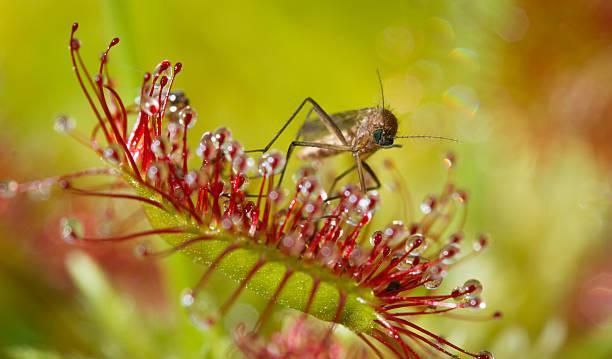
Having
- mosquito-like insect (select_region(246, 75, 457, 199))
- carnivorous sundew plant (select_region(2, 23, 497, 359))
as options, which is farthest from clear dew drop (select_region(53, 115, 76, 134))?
mosquito-like insect (select_region(246, 75, 457, 199))

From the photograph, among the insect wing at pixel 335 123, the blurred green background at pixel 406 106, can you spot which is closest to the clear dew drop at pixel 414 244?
the insect wing at pixel 335 123

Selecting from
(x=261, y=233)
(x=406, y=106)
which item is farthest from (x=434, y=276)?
(x=406, y=106)

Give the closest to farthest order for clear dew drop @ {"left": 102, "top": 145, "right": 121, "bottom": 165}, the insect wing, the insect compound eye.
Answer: clear dew drop @ {"left": 102, "top": 145, "right": 121, "bottom": 165} → the insect compound eye → the insect wing

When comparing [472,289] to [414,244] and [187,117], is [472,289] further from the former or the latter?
[187,117]

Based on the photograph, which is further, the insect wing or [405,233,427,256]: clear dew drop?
the insect wing

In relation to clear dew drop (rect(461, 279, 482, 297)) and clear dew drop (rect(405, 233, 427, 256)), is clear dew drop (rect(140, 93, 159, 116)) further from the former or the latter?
clear dew drop (rect(461, 279, 482, 297))

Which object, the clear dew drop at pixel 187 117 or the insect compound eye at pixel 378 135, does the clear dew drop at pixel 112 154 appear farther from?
the insect compound eye at pixel 378 135

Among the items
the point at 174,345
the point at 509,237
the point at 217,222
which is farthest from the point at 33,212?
the point at 509,237
